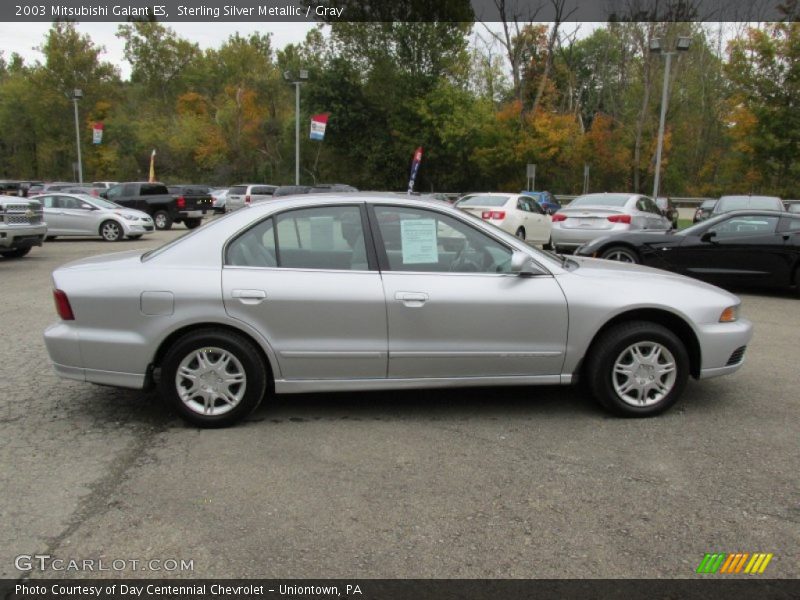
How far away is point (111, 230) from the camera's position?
61.8 feet

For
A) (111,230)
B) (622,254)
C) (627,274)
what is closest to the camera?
(627,274)

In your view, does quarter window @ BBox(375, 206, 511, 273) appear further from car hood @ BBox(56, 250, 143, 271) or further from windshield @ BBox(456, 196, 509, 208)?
windshield @ BBox(456, 196, 509, 208)

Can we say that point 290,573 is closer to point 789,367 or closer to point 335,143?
point 789,367

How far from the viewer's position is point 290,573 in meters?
2.86

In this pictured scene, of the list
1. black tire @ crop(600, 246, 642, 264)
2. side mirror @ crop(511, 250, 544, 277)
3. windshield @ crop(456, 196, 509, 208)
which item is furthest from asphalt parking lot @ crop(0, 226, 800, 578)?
windshield @ crop(456, 196, 509, 208)

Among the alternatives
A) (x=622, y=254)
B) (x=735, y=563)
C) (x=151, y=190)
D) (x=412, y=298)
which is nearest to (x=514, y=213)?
(x=622, y=254)

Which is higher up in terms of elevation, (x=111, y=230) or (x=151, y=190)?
(x=151, y=190)

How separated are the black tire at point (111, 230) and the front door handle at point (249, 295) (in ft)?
52.6

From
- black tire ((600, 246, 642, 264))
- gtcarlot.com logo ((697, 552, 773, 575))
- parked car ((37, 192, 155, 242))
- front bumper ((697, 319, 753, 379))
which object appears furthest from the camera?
parked car ((37, 192, 155, 242))

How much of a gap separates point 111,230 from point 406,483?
17.5 meters

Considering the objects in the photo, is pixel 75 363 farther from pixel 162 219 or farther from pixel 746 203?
pixel 162 219

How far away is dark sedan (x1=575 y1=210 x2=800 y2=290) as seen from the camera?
992cm

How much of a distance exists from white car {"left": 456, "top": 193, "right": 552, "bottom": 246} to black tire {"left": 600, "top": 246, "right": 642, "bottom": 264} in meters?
5.23
